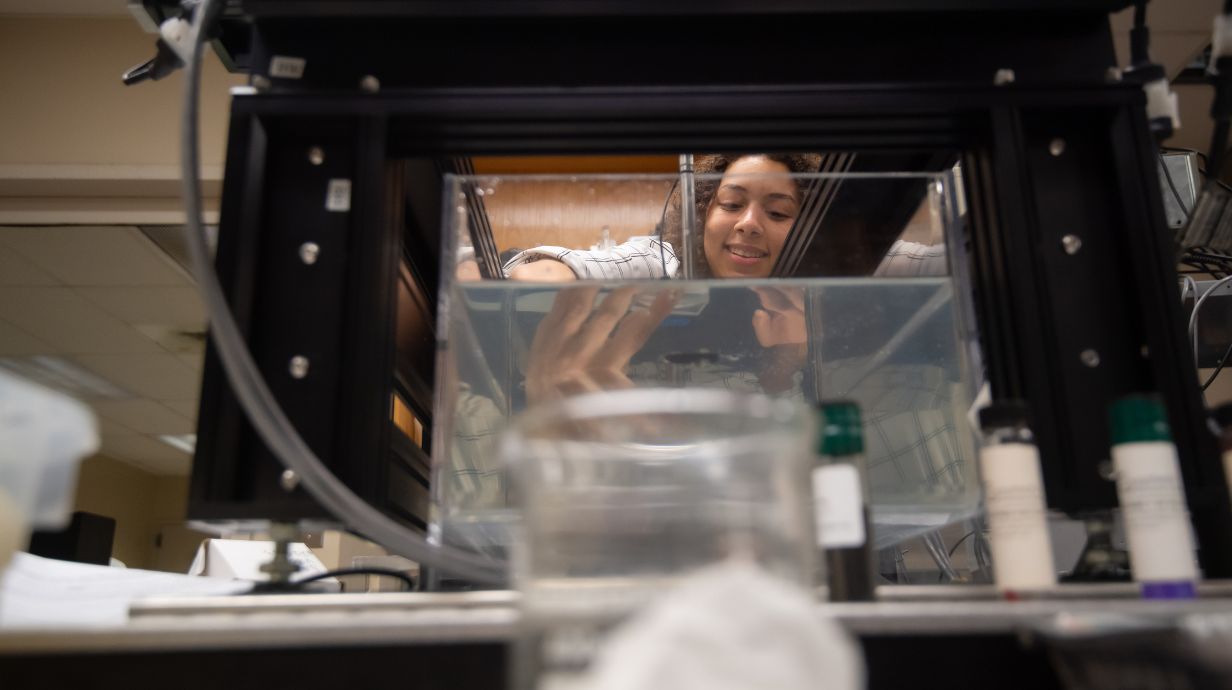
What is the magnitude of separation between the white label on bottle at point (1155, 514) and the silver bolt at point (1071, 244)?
27 centimetres

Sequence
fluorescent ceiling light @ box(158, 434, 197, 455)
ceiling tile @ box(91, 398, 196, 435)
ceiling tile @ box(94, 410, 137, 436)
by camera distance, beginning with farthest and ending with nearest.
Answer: fluorescent ceiling light @ box(158, 434, 197, 455) → ceiling tile @ box(94, 410, 137, 436) → ceiling tile @ box(91, 398, 196, 435)

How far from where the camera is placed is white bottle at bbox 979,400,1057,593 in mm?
678

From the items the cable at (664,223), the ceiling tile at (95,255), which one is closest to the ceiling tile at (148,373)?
the ceiling tile at (95,255)

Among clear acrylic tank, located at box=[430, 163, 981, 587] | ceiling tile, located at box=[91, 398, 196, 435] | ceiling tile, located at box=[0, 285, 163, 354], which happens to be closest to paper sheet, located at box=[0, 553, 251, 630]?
clear acrylic tank, located at box=[430, 163, 981, 587]

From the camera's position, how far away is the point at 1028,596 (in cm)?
67

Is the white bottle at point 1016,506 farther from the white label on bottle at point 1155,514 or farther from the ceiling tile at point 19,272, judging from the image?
the ceiling tile at point 19,272

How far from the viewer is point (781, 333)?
1.19 m

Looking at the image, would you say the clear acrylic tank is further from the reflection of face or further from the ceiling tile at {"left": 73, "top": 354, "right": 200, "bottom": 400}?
the ceiling tile at {"left": 73, "top": 354, "right": 200, "bottom": 400}

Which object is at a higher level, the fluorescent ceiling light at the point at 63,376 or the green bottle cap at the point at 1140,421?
the fluorescent ceiling light at the point at 63,376

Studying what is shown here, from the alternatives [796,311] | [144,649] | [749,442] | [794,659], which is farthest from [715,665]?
[796,311]

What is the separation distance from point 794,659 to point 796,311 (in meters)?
0.81

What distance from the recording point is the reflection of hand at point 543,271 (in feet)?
3.82

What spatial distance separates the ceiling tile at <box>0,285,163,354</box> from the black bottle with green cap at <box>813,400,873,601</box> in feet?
13.2

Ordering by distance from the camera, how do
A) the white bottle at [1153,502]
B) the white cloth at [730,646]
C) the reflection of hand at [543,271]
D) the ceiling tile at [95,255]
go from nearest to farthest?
the white cloth at [730,646], the white bottle at [1153,502], the reflection of hand at [543,271], the ceiling tile at [95,255]
